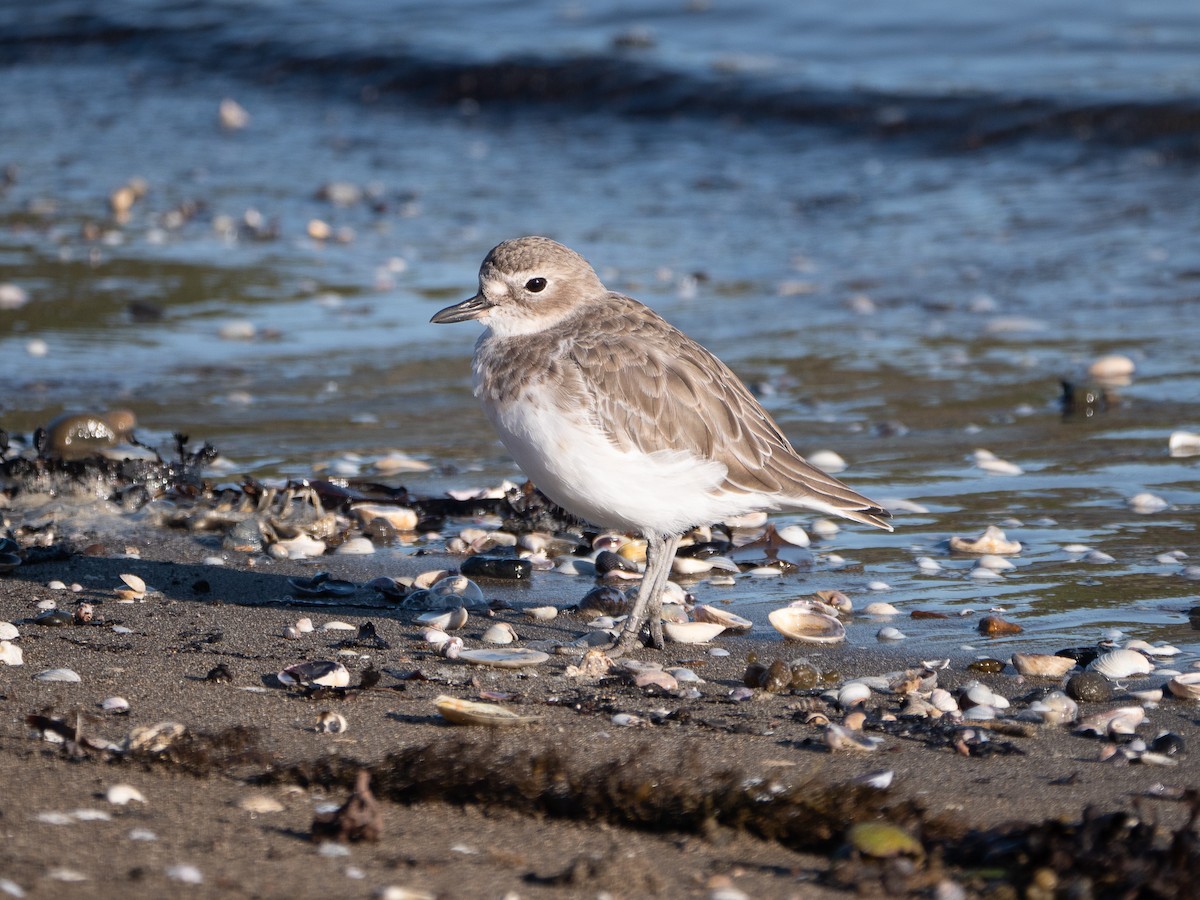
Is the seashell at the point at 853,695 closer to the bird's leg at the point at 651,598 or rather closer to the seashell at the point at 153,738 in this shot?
the bird's leg at the point at 651,598

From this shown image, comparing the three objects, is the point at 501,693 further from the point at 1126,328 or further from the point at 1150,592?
the point at 1126,328

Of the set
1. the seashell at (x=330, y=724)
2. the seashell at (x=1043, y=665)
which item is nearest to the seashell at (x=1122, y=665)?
the seashell at (x=1043, y=665)

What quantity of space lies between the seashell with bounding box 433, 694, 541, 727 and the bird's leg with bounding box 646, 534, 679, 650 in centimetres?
89

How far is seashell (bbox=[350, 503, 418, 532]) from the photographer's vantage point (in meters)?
5.99

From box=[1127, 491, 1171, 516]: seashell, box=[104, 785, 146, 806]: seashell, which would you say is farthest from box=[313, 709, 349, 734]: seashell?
box=[1127, 491, 1171, 516]: seashell

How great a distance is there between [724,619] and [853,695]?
812mm

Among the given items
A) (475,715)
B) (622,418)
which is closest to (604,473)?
(622,418)

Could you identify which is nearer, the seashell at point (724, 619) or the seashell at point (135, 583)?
the seashell at point (724, 619)

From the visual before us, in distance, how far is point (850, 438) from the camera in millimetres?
7129

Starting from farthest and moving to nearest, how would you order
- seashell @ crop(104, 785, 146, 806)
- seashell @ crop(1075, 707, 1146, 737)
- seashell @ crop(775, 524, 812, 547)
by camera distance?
seashell @ crop(775, 524, 812, 547) < seashell @ crop(1075, 707, 1146, 737) < seashell @ crop(104, 785, 146, 806)

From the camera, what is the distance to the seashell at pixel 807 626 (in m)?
4.73

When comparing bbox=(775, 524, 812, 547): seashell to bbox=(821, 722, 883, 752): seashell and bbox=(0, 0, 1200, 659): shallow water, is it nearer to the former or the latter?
bbox=(0, 0, 1200, 659): shallow water

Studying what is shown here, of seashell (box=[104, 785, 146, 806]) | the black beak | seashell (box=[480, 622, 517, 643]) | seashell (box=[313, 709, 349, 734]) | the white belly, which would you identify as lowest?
seashell (box=[480, 622, 517, 643])

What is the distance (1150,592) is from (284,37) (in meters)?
16.5
